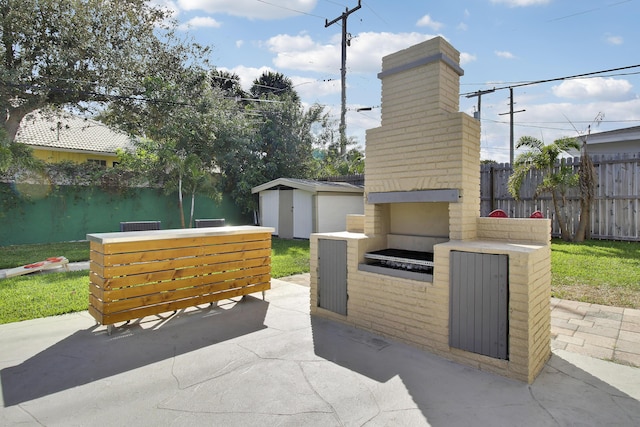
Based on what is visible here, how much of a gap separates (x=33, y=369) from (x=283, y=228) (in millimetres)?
9596

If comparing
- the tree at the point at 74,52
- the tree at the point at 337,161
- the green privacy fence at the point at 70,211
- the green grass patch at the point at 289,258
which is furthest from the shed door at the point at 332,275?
the tree at the point at 337,161

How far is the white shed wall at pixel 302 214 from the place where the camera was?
11.6 meters

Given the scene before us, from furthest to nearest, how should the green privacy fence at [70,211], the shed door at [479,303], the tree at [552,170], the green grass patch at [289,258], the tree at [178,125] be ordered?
1. the tree at [178,125]
2. the green privacy fence at [70,211]
3. the tree at [552,170]
4. the green grass patch at [289,258]
5. the shed door at [479,303]

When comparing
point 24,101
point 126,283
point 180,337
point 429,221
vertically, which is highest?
point 24,101

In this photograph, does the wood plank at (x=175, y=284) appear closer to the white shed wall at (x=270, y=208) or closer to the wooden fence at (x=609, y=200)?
the white shed wall at (x=270, y=208)

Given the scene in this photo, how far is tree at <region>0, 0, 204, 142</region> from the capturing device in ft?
34.9

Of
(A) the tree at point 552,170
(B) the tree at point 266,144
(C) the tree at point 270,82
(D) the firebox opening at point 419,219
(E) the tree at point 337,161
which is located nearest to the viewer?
(D) the firebox opening at point 419,219

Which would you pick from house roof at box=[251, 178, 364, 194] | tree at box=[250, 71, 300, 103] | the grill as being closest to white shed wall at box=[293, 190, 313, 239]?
house roof at box=[251, 178, 364, 194]

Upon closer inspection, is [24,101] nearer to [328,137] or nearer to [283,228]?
[283,228]

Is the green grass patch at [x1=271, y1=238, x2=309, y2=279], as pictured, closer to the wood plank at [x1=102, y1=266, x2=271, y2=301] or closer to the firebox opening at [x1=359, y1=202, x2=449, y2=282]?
the wood plank at [x1=102, y1=266, x2=271, y2=301]

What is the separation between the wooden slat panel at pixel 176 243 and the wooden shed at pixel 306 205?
6.41 m

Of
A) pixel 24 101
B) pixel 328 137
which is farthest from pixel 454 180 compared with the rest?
pixel 328 137

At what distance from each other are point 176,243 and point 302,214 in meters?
7.82

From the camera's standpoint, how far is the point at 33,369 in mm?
2885
